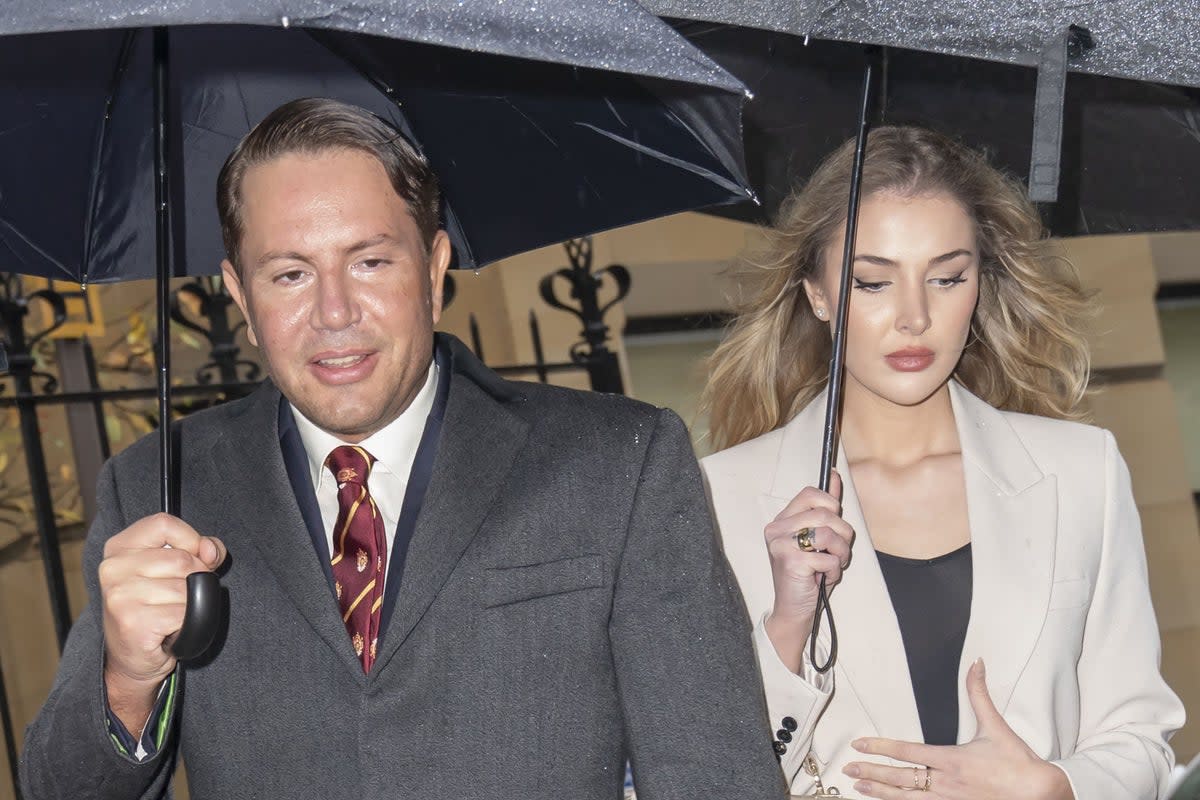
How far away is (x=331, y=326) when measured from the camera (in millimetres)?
2344

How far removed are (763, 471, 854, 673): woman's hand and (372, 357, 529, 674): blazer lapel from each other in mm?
702

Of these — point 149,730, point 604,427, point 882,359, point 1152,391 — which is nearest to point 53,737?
point 149,730

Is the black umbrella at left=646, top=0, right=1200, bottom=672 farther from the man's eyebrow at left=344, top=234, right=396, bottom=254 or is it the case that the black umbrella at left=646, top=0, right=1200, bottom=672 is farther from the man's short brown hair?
the man's eyebrow at left=344, top=234, right=396, bottom=254

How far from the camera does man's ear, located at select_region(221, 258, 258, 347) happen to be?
2.47 metres

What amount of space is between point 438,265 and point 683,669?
70 cm

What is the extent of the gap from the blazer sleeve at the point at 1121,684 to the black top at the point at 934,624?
0.23m

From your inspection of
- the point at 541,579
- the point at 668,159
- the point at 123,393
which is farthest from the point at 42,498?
the point at 541,579

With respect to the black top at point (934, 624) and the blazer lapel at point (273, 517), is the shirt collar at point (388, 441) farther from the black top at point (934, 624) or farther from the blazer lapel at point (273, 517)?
the black top at point (934, 624)

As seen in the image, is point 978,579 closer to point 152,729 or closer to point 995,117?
point 995,117

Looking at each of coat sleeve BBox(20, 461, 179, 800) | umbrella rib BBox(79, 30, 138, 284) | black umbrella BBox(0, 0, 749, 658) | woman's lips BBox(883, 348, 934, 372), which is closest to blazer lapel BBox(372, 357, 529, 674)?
coat sleeve BBox(20, 461, 179, 800)

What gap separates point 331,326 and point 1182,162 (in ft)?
6.04

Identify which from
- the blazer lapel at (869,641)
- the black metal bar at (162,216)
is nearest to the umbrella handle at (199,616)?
the black metal bar at (162,216)

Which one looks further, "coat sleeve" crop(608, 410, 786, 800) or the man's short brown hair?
the man's short brown hair

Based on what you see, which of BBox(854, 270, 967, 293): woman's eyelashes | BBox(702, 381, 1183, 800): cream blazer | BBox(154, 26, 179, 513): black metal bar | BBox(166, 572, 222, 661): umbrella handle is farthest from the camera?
BBox(854, 270, 967, 293): woman's eyelashes
